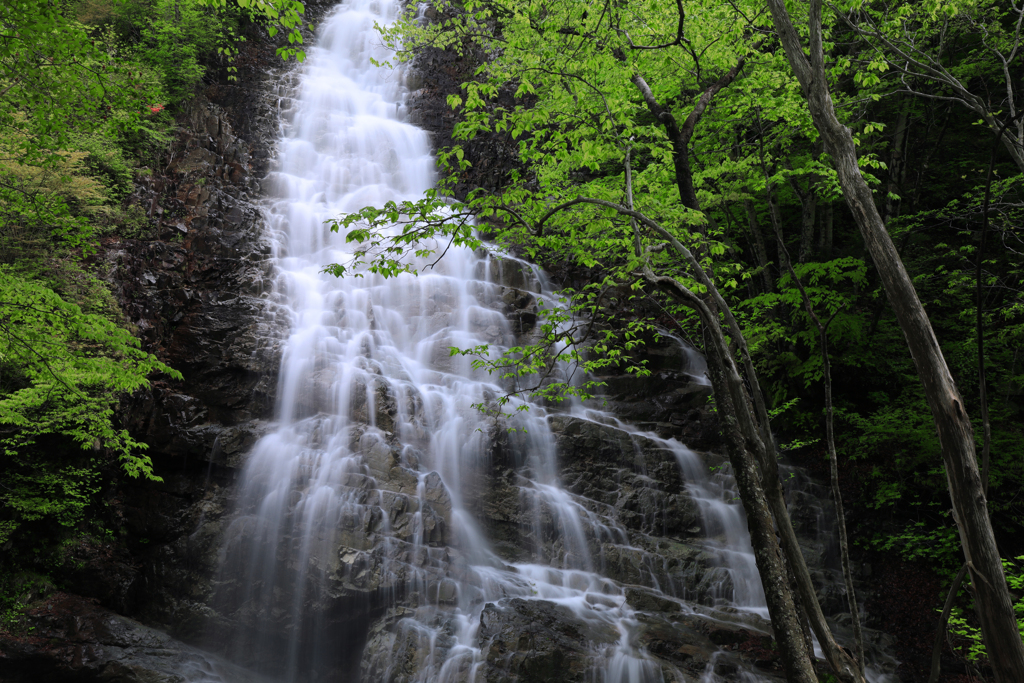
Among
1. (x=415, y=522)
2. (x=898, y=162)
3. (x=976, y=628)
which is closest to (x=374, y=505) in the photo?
(x=415, y=522)

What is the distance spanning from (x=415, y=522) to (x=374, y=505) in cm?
74

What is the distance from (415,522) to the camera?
912cm

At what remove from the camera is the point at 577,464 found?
11.0 meters

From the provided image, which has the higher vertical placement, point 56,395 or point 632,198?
point 632,198

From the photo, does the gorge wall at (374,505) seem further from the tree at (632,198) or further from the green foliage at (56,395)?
the tree at (632,198)

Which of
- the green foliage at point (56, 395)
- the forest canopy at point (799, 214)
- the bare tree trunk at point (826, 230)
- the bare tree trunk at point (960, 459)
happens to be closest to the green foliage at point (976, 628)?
the forest canopy at point (799, 214)

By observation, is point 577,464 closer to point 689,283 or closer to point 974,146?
point 689,283

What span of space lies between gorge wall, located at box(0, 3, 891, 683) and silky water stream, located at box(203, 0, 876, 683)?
39 mm

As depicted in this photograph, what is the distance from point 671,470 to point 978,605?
8794 millimetres

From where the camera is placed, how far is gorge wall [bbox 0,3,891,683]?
25.1 feet

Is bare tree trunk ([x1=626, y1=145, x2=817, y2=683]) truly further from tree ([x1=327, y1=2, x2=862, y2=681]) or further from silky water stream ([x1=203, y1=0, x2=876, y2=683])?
silky water stream ([x1=203, y1=0, x2=876, y2=683])

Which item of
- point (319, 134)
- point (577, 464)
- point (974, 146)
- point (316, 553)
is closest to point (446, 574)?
point (316, 553)

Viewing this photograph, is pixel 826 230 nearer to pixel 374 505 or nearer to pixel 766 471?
pixel 766 471

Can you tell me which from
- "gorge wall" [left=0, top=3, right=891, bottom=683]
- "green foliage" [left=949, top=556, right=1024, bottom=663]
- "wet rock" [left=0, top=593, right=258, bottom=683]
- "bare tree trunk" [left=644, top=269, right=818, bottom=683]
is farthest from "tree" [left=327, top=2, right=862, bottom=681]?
"wet rock" [left=0, top=593, right=258, bottom=683]
